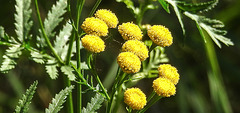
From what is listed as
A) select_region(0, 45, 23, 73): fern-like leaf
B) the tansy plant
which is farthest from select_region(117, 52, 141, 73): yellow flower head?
select_region(0, 45, 23, 73): fern-like leaf

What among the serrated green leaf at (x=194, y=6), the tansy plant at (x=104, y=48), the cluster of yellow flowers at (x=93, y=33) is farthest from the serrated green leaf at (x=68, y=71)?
the serrated green leaf at (x=194, y=6)

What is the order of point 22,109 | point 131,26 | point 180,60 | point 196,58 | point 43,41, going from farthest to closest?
point 196,58 < point 180,60 < point 43,41 < point 131,26 < point 22,109

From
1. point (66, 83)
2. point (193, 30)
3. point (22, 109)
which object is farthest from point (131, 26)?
point (193, 30)

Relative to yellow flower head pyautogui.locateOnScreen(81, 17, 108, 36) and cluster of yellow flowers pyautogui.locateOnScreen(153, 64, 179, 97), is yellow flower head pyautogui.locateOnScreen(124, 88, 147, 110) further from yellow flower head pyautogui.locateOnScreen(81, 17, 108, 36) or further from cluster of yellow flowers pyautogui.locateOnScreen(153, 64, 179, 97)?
yellow flower head pyautogui.locateOnScreen(81, 17, 108, 36)

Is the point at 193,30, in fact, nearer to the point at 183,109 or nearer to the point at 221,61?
the point at 221,61

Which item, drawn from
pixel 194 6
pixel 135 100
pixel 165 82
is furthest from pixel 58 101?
pixel 194 6

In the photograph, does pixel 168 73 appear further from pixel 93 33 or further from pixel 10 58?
pixel 10 58
